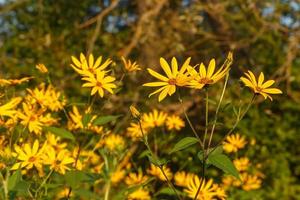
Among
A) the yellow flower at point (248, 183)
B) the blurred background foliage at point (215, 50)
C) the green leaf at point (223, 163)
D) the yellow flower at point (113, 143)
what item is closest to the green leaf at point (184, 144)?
the green leaf at point (223, 163)

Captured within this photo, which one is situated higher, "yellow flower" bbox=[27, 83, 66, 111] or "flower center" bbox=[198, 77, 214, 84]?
"flower center" bbox=[198, 77, 214, 84]

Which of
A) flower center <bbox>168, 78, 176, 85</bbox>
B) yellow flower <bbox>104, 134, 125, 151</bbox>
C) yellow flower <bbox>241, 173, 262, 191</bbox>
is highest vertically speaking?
flower center <bbox>168, 78, 176, 85</bbox>

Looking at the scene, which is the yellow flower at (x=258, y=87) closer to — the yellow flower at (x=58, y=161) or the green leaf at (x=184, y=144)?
the green leaf at (x=184, y=144)

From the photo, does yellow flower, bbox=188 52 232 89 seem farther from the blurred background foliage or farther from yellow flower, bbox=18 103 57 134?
the blurred background foliage

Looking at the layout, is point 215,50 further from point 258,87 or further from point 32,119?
point 258,87

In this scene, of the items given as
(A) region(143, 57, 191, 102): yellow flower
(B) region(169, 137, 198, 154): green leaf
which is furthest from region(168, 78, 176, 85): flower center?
(B) region(169, 137, 198, 154): green leaf

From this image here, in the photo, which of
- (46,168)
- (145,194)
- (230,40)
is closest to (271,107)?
(230,40)

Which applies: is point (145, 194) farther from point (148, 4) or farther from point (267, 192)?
point (148, 4)
